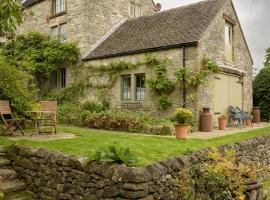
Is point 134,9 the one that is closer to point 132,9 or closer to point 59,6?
point 132,9

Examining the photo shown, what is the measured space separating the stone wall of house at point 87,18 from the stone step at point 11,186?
1333 centimetres

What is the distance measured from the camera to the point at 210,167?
744 centimetres

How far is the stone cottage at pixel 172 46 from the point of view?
595 inches

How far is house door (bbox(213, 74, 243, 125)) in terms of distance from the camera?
16.0 m

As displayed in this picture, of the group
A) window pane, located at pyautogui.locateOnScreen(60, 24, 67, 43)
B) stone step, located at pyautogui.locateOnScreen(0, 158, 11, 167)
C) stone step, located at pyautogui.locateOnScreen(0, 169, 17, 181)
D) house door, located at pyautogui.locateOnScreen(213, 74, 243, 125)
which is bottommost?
stone step, located at pyautogui.locateOnScreen(0, 169, 17, 181)

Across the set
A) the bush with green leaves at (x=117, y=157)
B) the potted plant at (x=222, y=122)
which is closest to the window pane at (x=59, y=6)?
the potted plant at (x=222, y=122)

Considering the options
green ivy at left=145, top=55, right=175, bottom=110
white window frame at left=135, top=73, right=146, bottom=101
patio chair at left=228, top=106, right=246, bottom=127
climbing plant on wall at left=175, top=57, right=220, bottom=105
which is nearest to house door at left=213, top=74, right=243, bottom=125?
patio chair at left=228, top=106, right=246, bottom=127

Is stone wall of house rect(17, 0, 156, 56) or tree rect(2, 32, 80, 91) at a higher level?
stone wall of house rect(17, 0, 156, 56)

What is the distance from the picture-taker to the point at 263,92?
21.5m

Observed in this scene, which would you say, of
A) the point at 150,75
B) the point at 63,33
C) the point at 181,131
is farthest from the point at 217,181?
the point at 63,33

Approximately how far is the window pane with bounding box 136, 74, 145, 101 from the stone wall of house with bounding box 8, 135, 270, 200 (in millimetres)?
8540

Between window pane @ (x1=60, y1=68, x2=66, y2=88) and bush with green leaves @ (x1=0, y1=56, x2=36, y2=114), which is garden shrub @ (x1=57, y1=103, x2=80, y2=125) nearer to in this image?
window pane @ (x1=60, y1=68, x2=66, y2=88)

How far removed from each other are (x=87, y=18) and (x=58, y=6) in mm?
3474

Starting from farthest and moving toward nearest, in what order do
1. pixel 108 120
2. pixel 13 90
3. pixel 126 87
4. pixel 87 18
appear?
pixel 87 18 → pixel 126 87 → pixel 108 120 → pixel 13 90
